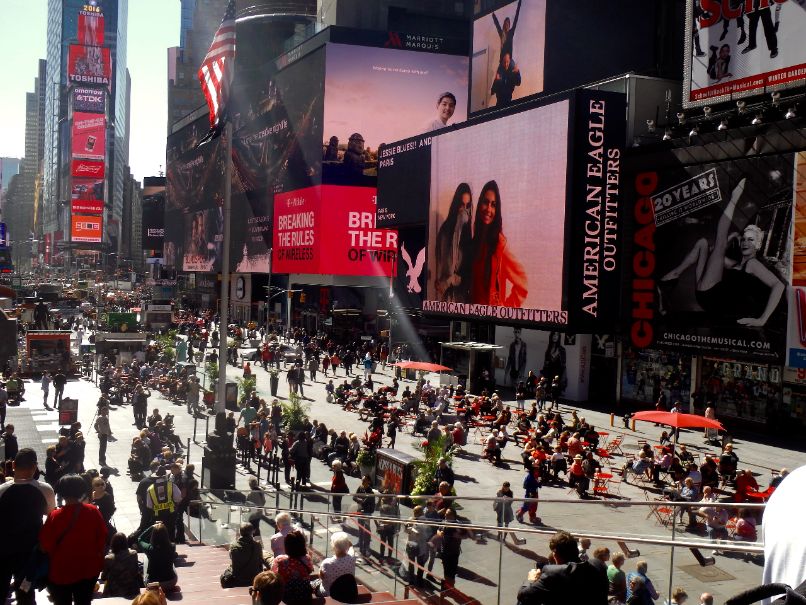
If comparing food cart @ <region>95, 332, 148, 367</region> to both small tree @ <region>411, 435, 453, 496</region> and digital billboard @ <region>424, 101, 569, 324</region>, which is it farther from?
small tree @ <region>411, 435, 453, 496</region>

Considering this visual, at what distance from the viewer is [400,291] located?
58.1 metres

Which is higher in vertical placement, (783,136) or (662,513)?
(783,136)

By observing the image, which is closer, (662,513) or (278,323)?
(662,513)

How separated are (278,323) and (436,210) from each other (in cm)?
3319

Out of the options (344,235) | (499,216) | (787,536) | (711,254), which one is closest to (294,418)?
(711,254)

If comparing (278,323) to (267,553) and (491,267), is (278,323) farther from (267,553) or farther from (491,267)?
(267,553)

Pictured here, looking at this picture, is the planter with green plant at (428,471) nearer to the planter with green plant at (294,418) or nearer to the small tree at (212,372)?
the planter with green plant at (294,418)

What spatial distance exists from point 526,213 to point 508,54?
15.1 meters

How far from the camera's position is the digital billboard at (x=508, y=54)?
163ft

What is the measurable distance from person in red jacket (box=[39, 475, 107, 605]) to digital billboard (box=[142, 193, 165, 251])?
16844cm

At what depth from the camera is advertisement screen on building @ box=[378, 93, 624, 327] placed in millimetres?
38719

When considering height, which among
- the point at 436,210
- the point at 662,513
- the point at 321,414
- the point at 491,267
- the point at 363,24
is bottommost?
the point at 321,414

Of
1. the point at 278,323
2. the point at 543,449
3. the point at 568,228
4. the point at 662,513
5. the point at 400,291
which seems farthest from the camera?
the point at 278,323

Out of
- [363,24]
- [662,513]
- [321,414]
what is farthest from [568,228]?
[363,24]
